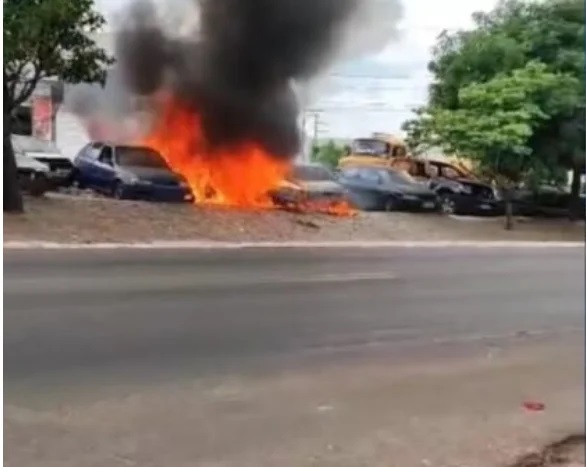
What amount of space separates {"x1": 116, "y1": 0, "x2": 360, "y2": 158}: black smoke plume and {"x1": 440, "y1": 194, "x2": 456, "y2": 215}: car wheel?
0.29m

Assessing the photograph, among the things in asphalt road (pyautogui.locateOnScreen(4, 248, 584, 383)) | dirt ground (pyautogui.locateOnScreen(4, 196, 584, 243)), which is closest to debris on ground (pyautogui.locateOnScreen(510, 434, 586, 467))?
asphalt road (pyautogui.locateOnScreen(4, 248, 584, 383))

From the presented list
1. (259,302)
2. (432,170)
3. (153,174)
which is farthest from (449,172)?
(153,174)

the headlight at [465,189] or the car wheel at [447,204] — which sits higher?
the headlight at [465,189]

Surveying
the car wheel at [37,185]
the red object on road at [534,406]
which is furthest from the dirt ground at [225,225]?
the red object on road at [534,406]

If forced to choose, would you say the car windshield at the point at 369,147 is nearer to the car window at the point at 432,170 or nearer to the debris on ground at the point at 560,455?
the car window at the point at 432,170

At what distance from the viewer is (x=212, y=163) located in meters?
1.61

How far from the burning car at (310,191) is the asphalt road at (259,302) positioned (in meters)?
0.08

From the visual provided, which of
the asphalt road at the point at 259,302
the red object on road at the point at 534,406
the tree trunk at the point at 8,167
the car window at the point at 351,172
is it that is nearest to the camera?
the tree trunk at the point at 8,167

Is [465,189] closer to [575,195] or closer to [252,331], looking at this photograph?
[575,195]

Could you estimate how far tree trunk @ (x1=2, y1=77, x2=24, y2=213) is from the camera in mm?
1472

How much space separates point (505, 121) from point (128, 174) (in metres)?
0.64

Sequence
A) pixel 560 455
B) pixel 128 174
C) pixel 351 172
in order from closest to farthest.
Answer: pixel 128 174 < pixel 351 172 < pixel 560 455

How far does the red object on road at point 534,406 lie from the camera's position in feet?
6.11

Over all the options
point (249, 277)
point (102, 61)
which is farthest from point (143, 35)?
point (249, 277)
